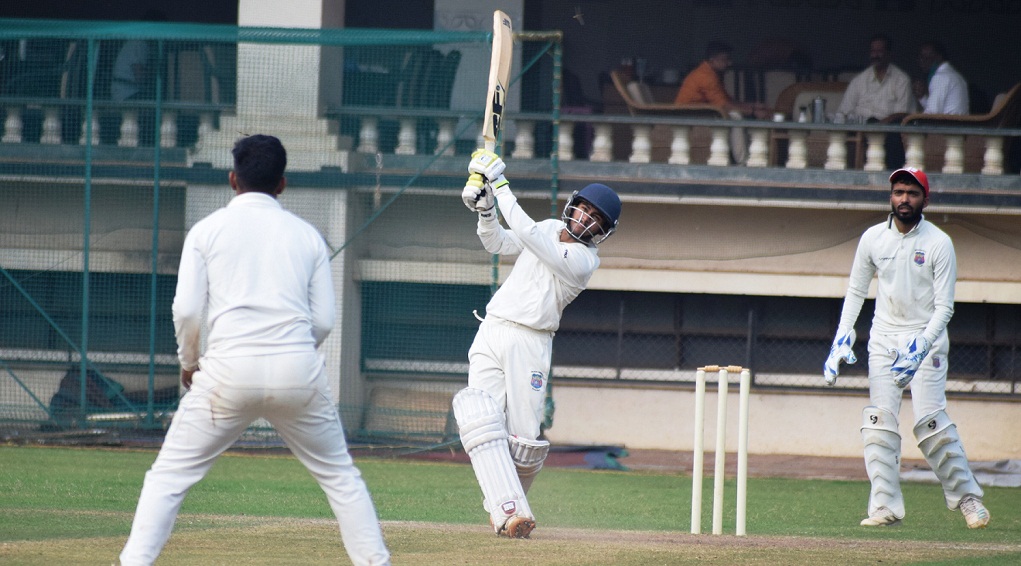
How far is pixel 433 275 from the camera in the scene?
46.2 ft

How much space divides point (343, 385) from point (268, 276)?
893cm

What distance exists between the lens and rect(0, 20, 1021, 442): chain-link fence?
526 inches

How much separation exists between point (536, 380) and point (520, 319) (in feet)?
1.12

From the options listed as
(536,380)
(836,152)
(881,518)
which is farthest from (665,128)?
(536,380)

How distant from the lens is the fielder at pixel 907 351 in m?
8.66

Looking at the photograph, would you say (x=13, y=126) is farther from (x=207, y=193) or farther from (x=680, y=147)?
(x=680, y=147)

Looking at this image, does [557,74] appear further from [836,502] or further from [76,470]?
[76,470]

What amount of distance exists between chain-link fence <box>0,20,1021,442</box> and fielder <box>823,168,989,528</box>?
5.03 meters

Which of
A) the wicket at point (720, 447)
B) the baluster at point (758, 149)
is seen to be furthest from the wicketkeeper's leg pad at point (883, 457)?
the baluster at point (758, 149)

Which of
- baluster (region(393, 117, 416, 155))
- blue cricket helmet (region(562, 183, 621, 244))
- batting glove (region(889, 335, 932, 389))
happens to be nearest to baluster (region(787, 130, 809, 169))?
baluster (region(393, 117, 416, 155))

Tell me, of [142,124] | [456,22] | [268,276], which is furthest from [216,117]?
[268,276]

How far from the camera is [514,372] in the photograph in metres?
7.13

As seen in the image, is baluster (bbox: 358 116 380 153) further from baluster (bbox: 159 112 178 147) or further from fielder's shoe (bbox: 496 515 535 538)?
fielder's shoe (bbox: 496 515 535 538)

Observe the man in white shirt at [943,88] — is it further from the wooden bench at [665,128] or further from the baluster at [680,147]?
the baluster at [680,147]
